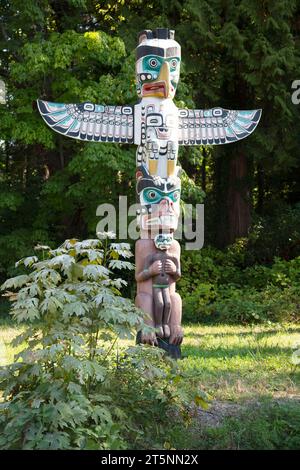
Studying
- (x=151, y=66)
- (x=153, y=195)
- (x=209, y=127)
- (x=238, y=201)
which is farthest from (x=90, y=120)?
(x=238, y=201)

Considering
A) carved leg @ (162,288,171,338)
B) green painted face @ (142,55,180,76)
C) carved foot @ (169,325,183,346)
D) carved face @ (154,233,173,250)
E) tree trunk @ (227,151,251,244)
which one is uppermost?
green painted face @ (142,55,180,76)

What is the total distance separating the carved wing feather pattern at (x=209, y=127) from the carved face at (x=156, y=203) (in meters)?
0.83

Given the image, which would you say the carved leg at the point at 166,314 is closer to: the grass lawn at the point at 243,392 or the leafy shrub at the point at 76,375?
the grass lawn at the point at 243,392

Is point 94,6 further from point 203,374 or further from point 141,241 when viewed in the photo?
point 203,374

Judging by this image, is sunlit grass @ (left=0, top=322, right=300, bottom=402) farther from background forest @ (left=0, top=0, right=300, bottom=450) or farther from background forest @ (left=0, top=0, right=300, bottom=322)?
background forest @ (left=0, top=0, right=300, bottom=322)

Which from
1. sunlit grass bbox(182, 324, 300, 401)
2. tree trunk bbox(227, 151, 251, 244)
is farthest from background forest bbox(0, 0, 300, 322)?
sunlit grass bbox(182, 324, 300, 401)

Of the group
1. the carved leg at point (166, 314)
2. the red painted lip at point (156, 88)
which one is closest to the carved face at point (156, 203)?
the carved leg at point (166, 314)

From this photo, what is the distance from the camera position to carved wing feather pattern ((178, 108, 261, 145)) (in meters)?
7.24

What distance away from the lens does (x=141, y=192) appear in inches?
266

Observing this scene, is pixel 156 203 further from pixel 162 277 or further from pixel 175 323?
pixel 175 323

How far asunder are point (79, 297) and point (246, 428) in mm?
1607

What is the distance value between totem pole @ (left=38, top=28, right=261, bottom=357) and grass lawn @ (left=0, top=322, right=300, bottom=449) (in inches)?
30.3

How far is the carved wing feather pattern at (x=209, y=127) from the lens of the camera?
7238 millimetres

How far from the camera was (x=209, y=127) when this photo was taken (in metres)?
7.26
